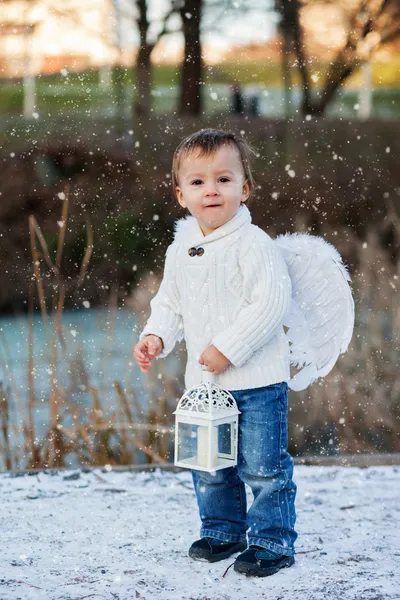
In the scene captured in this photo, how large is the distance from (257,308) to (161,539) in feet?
2.58

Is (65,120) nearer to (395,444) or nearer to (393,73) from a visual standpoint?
(393,73)

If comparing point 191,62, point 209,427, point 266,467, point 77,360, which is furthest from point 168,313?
point 191,62

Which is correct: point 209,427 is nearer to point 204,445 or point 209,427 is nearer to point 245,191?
point 204,445

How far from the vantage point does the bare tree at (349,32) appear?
7402mm

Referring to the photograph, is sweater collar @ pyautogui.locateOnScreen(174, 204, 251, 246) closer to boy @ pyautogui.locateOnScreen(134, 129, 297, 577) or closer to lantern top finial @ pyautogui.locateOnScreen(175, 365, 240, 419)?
boy @ pyautogui.locateOnScreen(134, 129, 297, 577)

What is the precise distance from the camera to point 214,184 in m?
2.12

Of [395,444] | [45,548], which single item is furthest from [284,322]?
[395,444]

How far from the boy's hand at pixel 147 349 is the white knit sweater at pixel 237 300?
81mm

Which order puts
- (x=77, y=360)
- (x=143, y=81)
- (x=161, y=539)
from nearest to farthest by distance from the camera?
(x=161, y=539) < (x=77, y=360) < (x=143, y=81)

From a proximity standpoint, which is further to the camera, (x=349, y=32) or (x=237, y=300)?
(x=349, y=32)

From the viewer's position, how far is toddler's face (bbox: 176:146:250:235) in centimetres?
212

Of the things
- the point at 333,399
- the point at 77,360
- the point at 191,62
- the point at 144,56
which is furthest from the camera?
the point at 191,62

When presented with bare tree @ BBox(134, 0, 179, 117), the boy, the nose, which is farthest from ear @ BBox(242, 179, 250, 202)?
bare tree @ BBox(134, 0, 179, 117)

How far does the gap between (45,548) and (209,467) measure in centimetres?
59
